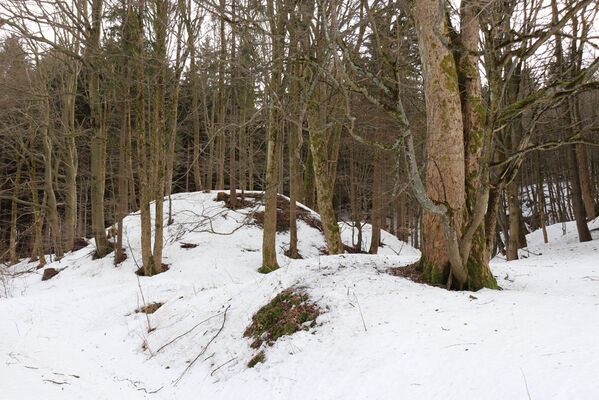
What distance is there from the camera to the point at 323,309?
445 cm

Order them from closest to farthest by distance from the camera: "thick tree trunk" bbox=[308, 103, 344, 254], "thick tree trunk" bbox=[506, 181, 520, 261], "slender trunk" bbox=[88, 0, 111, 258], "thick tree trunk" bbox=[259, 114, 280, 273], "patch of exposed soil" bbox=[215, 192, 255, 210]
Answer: "thick tree trunk" bbox=[308, 103, 344, 254] < "thick tree trunk" bbox=[259, 114, 280, 273] < "thick tree trunk" bbox=[506, 181, 520, 261] < "slender trunk" bbox=[88, 0, 111, 258] < "patch of exposed soil" bbox=[215, 192, 255, 210]

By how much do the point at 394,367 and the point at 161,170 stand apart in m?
9.64

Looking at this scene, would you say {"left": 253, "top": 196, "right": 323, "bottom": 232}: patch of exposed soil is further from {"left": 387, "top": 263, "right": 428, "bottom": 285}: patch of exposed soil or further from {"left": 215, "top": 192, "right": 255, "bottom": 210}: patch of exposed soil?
{"left": 387, "top": 263, "right": 428, "bottom": 285}: patch of exposed soil

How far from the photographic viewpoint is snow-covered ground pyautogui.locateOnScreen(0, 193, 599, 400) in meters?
2.67

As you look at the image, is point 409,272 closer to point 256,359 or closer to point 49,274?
point 256,359

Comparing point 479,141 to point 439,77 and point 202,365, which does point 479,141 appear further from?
point 202,365

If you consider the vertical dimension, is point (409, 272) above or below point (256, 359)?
above

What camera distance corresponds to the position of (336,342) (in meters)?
3.79

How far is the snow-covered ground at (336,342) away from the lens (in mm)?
2672

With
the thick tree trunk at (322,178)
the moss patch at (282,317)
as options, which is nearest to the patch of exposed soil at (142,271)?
the thick tree trunk at (322,178)

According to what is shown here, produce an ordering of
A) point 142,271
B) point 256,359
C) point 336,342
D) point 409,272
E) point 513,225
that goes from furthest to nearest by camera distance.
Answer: point 513,225 → point 142,271 → point 409,272 → point 256,359 → point 336,342

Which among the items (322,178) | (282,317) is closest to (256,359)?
(282,317)

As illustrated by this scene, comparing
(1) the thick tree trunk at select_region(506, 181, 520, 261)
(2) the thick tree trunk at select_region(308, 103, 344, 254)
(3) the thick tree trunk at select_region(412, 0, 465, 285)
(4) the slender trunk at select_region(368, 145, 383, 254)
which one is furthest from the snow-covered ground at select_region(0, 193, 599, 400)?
(4) the slender trunk at select_region(368, 145, 383, 254)

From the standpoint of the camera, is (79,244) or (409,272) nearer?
(409,272)
